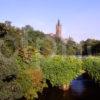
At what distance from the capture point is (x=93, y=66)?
33.5m

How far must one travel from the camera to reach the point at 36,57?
1066 inches

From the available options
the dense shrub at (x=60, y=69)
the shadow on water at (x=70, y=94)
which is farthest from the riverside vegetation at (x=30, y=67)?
the shadow on water at (x=70, y=94)

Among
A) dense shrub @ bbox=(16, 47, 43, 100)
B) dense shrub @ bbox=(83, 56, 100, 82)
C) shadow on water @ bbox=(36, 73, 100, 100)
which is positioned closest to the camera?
dense shrub @ bbox=(16, 47, 43, 100)

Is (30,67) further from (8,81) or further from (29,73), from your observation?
(8,81)

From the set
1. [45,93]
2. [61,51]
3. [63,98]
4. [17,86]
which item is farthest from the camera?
[61,51]

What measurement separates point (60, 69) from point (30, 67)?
9.04 metres

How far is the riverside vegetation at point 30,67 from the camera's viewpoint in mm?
16422

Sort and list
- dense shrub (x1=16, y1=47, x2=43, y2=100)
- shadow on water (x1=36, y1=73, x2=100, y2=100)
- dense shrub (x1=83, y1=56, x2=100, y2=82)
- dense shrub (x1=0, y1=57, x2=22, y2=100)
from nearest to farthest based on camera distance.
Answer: dense shrub (x1=0, y1=57, x2=22, y2=100) < dense shrub (x1=16, y1=47, x2=43, y2=100) < shadow on water (x1=36, y1=73, x2=100, y2=100) < dense shrub (x1=83, y1=56, x2=100, y2=82)

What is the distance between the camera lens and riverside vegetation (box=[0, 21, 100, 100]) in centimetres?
1642

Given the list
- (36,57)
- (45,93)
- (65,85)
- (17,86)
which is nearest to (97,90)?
(65,85)

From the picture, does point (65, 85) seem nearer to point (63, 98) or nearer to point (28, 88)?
point (63, 98)

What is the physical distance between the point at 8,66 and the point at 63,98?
14026mm

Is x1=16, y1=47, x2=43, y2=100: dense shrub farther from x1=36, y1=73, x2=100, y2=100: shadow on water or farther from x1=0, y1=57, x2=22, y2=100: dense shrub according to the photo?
x1=36, y1=73, x2=100, y2=100: shadow on water

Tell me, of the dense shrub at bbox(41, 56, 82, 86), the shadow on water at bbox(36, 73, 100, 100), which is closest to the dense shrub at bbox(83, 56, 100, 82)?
the dense shrub at bbox(41, 56, 82, 86)
